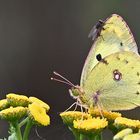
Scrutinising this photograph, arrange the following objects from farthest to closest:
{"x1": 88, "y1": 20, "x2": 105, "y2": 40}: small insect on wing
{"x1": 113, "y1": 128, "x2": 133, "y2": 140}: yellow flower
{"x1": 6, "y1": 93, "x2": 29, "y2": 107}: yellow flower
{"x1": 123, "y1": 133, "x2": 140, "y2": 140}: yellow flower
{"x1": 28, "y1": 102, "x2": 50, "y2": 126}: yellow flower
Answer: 1. {"x1": 88, "y1": 20, "x2": 105, "y2": 40}: small insect on wing
2. {"x1": 6, "y1": 93, "x2": 29, "y2": 107}: yellow flower
3. {"x1": 28, "y1": 102, "x2": 50, "y2": 126}: yellow flower
4. {"x1": 113, "y1": 128, "x2": 133, "y2": 140}: yellow flower
5. {"x1": 123, "y1": 133, "x2": 140, "y2": 140}: yellow flower

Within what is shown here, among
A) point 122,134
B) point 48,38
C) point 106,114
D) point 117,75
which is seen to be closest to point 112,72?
point 117,75

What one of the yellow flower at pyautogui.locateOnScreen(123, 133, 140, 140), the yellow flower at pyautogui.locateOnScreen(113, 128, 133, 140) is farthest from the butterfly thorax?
the yellow flower at pyautogui.locateOnScreen(123, 133, 140, 140)

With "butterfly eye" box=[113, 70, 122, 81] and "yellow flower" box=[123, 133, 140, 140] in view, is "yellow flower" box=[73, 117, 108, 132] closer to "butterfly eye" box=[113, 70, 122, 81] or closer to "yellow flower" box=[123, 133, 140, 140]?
"yellow flower" box=[123, 133, 140, 140]

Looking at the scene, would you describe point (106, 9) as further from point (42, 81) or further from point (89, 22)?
point (42, 81)

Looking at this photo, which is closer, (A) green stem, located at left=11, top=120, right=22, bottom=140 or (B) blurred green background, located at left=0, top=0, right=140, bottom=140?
(A) green stem, located at left=11, top=120, right=22, bottom=140

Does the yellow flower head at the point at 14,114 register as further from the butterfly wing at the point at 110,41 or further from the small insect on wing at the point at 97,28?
A: the small insect on wing at the point at 97,28

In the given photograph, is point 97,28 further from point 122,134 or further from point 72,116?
point 122,134
